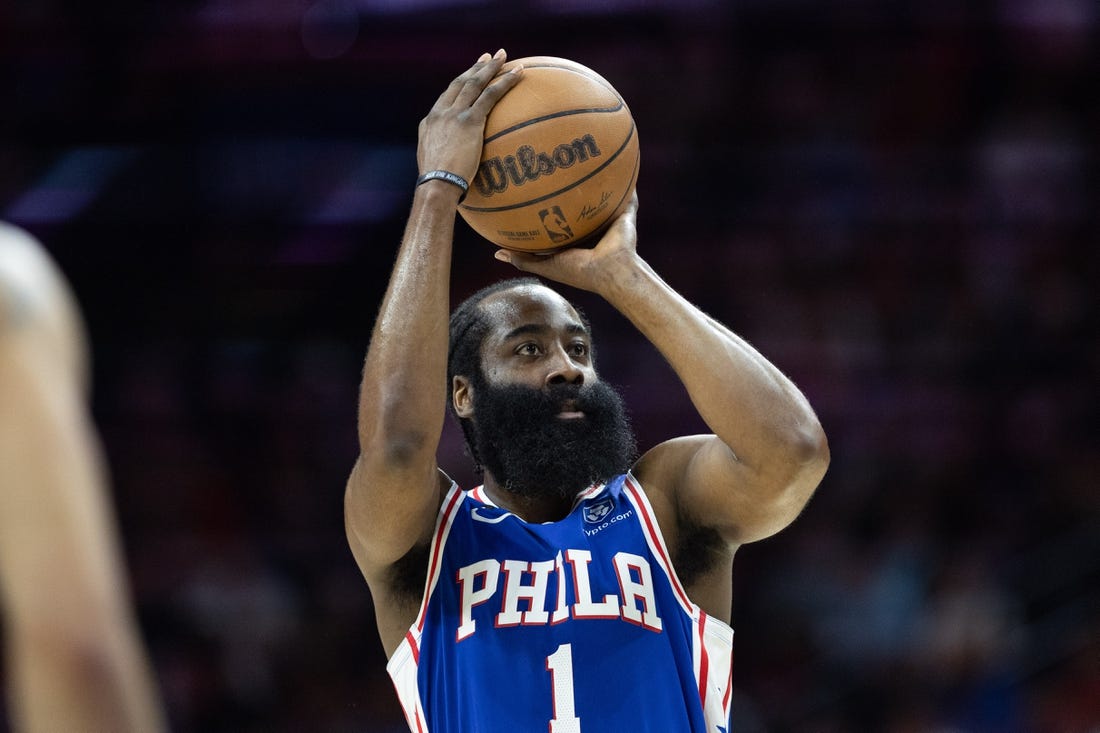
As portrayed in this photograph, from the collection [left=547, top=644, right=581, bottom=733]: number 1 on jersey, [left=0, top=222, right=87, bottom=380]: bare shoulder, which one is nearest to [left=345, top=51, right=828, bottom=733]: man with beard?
[left=547, top=644, right=581, bottom=733]: number 1 on jersey

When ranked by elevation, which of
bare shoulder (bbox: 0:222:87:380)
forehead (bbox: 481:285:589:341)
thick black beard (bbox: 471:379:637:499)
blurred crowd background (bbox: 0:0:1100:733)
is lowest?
blurred crowd background (bbox: 0:0:1100:733)

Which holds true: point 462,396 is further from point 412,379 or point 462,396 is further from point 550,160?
point 550,160

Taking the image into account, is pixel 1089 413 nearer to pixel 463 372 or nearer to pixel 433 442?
pixel 463 372

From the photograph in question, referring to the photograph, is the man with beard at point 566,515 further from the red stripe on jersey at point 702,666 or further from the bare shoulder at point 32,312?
the bare shoulder at point 32,312

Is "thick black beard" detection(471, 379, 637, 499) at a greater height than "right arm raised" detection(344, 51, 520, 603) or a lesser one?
lesser

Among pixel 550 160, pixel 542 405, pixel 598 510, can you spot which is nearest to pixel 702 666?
pixel 598 510

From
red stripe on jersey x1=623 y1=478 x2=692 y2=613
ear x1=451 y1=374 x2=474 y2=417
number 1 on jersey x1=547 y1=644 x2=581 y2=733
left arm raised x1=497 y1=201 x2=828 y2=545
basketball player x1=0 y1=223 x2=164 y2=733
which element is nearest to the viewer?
basketball player x1=0 y1=223 x2=164 y2=733

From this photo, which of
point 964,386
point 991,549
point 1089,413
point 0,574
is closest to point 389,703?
point 991,549

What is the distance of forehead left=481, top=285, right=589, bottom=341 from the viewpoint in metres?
3.71

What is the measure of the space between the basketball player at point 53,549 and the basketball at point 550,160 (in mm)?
2438

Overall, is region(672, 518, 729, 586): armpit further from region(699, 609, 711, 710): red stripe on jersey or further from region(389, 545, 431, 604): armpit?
region(389, 545, 431, 604): armpit

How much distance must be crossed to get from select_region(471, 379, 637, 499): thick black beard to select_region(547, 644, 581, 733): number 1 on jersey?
1.83ft

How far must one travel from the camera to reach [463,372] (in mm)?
3840

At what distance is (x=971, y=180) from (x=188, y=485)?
20.4 ft
